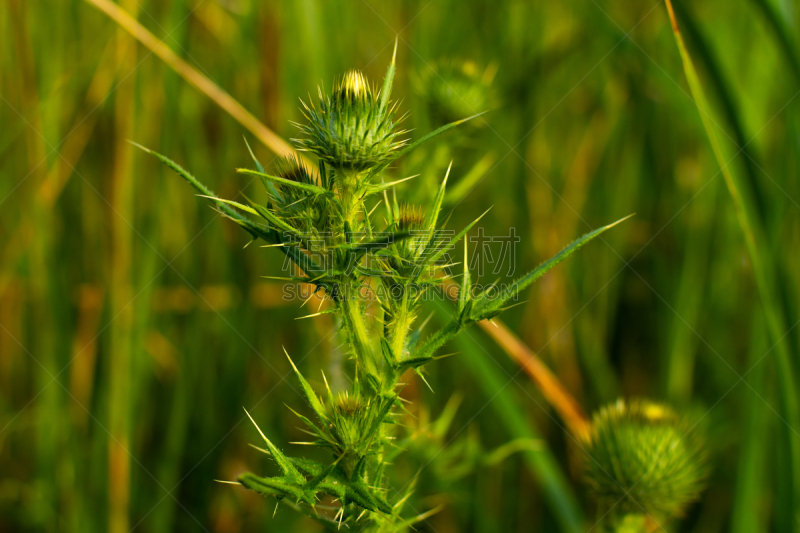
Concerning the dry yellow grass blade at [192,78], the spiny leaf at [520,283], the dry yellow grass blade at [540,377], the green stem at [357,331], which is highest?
the dry yellow grass blade at [192,78]

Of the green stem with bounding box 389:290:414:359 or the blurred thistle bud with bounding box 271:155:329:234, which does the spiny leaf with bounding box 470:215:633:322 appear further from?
the blurred thistle bud with bounding box 271:155:329:234

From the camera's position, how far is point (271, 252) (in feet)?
10.0

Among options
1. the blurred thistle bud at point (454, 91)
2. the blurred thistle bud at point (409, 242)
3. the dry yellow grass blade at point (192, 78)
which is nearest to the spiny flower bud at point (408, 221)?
the blurred thistle bud at point (409, 242)

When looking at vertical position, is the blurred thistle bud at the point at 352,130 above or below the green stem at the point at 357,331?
above

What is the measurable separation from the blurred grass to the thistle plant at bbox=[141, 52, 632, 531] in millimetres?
1025

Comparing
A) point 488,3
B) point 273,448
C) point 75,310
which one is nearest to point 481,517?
point 273,448

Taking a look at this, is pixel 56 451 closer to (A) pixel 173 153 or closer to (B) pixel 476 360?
(A) pixel 173 153

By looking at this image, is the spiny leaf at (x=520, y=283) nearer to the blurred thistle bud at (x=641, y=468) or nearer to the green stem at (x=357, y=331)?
the green stem at (x=357, y=331)

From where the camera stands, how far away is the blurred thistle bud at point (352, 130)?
1230mm

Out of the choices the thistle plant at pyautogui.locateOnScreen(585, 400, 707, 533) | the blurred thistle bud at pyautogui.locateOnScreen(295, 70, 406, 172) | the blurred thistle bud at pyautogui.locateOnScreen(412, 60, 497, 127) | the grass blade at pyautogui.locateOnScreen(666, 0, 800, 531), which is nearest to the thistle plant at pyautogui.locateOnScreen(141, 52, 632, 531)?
the blurred thistle bud at pyautogui.locateOnScreen(295, 70, 406, 172)

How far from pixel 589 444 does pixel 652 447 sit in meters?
0.27

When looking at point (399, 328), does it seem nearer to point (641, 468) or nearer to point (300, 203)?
point (300, 203)

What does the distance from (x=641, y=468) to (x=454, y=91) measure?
5.72 ft

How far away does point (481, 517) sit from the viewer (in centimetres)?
251
